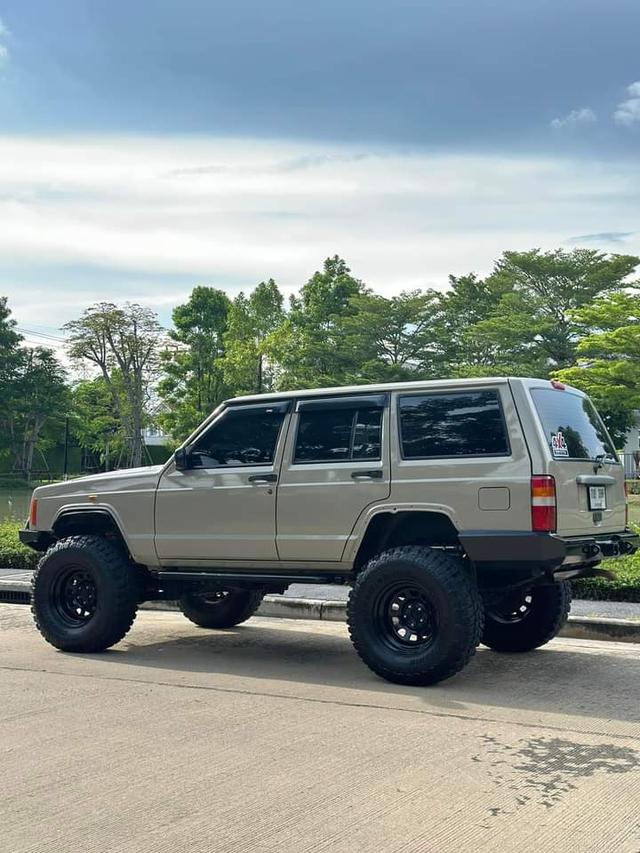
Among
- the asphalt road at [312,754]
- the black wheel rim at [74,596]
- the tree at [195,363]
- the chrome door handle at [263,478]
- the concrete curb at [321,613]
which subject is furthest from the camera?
the tree at [195,363]

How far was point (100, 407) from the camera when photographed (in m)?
80.1

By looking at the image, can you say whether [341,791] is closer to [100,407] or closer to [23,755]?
[23,755]

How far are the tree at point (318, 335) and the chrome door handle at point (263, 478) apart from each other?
176ft

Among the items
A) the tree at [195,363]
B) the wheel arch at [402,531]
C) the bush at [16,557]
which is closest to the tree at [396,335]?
the tree at [195,363]

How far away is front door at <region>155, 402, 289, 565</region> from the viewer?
8359 millimetres

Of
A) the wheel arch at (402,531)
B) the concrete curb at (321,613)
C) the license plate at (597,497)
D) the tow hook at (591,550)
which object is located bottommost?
the concrete curb at (321,613)

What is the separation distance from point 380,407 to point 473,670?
2.14 meters

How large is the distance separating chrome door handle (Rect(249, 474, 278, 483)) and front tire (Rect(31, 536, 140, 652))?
1444mm

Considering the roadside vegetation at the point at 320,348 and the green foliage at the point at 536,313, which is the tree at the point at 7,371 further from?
the green foliage at the point at 536,313

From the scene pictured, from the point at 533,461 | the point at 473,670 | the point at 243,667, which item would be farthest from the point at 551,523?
the point at 243,667

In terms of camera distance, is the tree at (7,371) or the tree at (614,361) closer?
the tree at (614,361)

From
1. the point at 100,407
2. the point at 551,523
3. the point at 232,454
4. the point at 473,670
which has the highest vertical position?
the point at 100,407

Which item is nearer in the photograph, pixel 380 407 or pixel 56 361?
pixel 380 407

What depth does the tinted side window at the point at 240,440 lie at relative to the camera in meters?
8.56
